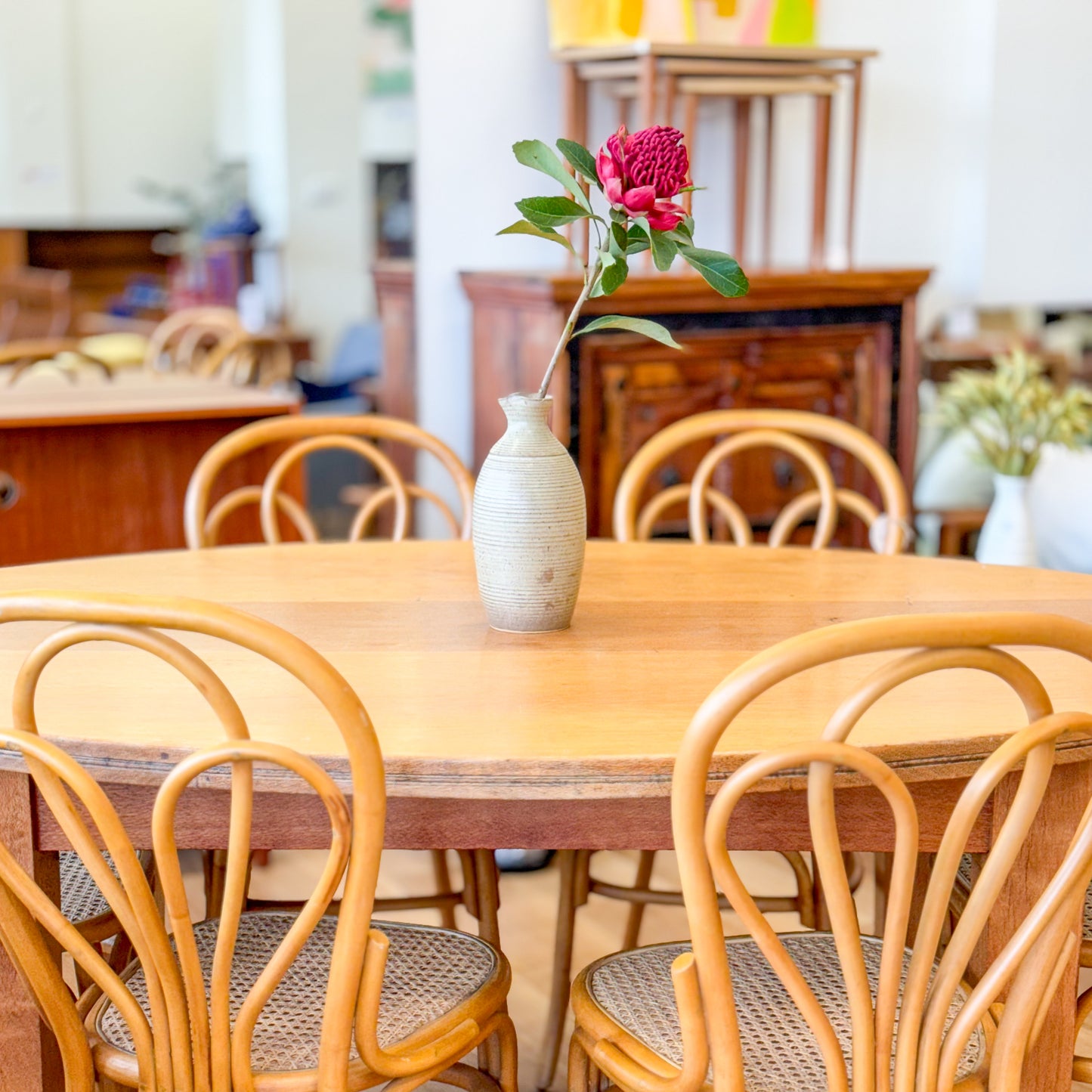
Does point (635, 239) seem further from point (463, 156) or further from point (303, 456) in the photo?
point (463, 156)

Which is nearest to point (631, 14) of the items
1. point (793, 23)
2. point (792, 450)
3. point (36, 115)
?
point (793, 23)

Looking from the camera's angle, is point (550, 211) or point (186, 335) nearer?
point (550, 211)

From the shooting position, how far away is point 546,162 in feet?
4.88

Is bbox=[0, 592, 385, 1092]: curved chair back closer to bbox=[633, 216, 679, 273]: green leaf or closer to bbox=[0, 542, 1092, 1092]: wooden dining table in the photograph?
bbox=[0, 542, 1092, 1092]: wooden dining table

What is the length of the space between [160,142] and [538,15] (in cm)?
653

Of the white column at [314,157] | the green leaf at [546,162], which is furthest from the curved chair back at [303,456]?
the white column at [314,157]

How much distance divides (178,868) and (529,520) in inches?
21.2

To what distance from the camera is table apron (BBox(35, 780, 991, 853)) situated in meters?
1.33

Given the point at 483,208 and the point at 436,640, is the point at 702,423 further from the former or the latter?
the point at 483,208

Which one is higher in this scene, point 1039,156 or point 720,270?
point 1039,156

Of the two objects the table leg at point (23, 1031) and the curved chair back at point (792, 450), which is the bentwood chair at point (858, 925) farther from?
the curved chair back at point (792, 450)

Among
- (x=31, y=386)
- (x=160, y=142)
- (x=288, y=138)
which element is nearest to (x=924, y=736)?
(x=31, y=386)

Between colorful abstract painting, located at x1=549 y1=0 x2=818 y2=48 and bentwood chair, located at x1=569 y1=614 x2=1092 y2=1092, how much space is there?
7.52 ft

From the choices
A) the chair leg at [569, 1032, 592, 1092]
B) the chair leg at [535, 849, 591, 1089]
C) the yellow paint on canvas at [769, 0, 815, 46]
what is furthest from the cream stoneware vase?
the yellow paint on canvas at [769, 0, 815, 46]
